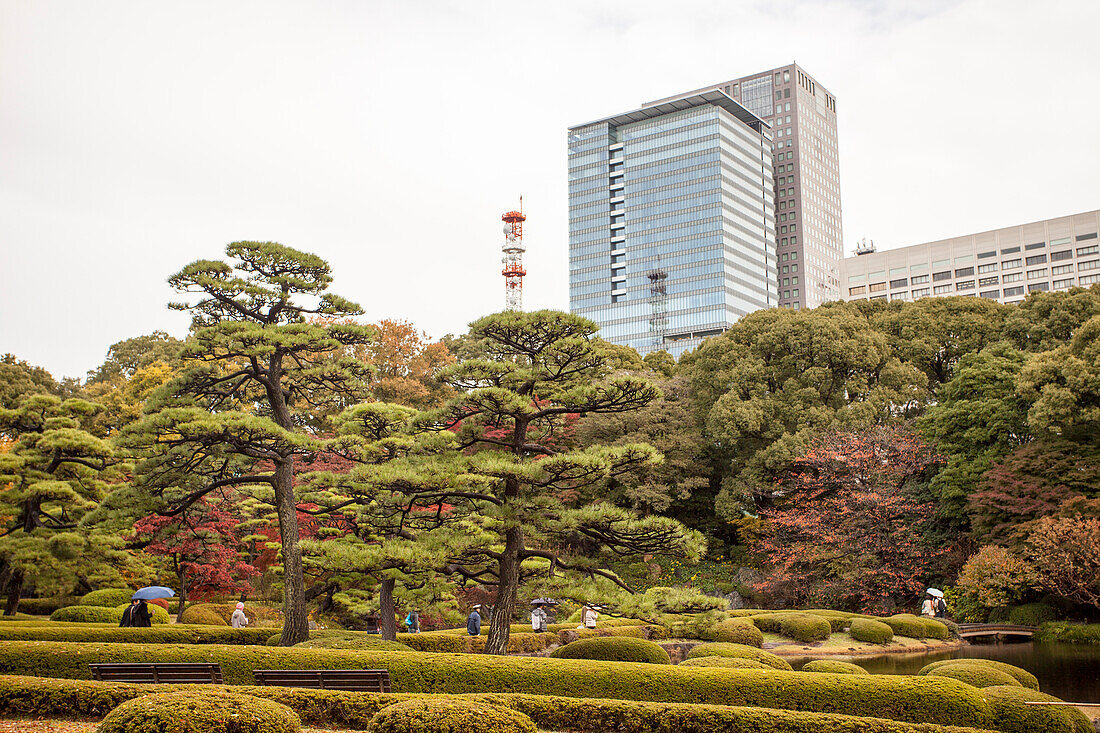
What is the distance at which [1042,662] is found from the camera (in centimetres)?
1781

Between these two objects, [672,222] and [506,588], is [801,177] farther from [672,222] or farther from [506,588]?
[506,588]

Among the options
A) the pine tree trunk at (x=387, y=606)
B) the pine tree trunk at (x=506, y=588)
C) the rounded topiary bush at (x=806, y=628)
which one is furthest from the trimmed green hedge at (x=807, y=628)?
the pine tree trunk at (x=506, y=588)

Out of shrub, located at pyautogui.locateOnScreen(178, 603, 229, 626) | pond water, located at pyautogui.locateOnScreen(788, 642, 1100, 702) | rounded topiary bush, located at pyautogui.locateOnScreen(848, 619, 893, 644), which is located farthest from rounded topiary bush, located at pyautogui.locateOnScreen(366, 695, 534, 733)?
rounded topiary bush, located at pyautogui.locateOnScreen(848, 619, 893, 644)

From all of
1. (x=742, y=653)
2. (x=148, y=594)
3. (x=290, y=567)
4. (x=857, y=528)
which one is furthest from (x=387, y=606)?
(x=857, y=528)

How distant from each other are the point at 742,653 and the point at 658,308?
88.3 metres

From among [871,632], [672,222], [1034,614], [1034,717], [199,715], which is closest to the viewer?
[199,715]

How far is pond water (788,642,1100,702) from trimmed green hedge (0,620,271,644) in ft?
42.0

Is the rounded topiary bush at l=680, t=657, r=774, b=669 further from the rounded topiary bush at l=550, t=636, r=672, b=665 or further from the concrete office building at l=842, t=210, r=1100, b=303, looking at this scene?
the concrete office building at l=842, t=210, r=1100, b=303

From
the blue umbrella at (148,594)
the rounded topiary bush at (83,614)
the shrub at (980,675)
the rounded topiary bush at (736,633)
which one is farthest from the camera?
the rounded topiary bush at (736,633)

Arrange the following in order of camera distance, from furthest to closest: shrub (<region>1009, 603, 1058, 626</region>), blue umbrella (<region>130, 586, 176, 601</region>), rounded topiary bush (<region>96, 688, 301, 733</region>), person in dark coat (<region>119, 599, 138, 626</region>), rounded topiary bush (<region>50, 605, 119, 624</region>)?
shrub (<region>1009, 603, 1058, 626</region>)
rounded topiary bush (<region>50, 605, 119, 624</region>)
person in dark coat (<region>119, 599, 138, 626</region>)
blue umbrella (<region>130, 586, 176, 601</region>)
rounded topiary bush (<region>96, 688, 301, 733</region>)

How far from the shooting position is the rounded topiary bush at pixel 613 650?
1284cm

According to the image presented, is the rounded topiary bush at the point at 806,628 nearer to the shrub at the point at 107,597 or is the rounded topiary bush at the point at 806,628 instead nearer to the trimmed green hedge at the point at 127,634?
the trimmed green hedge at the point at 127,634

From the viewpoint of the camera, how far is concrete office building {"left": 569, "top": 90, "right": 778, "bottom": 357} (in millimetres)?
98750

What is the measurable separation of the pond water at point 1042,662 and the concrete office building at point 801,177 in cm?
9881
